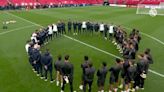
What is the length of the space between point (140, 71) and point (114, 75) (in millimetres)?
1659

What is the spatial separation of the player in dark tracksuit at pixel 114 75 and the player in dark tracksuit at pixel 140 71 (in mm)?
1259

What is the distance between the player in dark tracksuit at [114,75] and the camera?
1803cm

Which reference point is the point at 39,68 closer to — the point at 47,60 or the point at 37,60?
the point at 37,60

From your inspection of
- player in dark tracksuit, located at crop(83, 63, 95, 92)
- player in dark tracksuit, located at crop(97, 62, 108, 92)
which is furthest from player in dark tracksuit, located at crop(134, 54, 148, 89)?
player in dark tracksuit, located at crop(83, 63, 95, 92)

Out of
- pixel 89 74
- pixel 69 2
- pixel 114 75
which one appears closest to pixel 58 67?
pixel 89 74

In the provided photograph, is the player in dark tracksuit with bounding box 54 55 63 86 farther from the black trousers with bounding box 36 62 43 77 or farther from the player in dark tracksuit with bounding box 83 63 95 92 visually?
the black trousers with bounding box 36 62 43 77

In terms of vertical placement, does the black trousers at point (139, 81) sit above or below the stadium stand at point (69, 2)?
below

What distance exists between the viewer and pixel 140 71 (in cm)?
1886

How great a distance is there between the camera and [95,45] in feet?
98.4

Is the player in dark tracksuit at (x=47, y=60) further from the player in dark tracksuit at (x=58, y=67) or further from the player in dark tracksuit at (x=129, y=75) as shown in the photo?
the player in dark tracksuit at (x=129, y=75)

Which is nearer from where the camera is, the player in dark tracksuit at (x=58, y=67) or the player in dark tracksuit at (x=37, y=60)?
the player in dark tracksuit at (x=58, y=67)

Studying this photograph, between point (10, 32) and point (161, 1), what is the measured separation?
37.3 meters

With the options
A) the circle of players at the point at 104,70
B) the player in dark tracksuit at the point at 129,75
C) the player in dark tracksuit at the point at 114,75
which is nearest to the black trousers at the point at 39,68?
the circle of players at the point at 104,70

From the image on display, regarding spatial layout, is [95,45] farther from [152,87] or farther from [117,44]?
[152,87]
